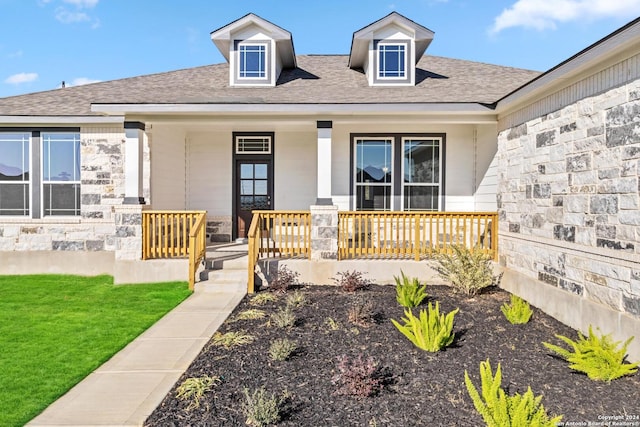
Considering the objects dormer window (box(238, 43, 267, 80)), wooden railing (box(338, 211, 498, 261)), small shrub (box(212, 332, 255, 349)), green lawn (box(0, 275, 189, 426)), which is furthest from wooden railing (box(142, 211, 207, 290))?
dormer window (box(238, 43, 267, 80))

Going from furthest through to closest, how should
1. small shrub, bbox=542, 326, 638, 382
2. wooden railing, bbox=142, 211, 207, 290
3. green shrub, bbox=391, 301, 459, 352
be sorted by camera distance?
1. wooden railing, bbox=142, 211, 207, 290
2. green shrub, bbox=391, 301, 459, 352
3. small shrub, bbox=542, 326, 638, 382

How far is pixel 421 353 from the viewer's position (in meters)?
4.32

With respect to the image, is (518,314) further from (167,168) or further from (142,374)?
(167,168)

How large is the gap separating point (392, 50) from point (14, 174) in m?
9.17

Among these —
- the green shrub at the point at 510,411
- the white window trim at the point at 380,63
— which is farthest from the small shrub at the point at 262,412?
the white window trim at the point at 380,63

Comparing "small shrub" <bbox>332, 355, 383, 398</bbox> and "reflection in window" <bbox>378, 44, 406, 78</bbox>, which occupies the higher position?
"reflection in window" <bbox>378, 44, 406, 78</bbox>

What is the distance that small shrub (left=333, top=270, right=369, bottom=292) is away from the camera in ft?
23.0

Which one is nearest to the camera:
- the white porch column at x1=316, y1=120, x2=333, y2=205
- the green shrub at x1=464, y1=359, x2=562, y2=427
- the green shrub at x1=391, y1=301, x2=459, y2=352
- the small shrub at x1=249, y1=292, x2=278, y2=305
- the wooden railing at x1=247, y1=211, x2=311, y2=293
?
the green shrub at x1=464, y1=359, x2=562, y2=427

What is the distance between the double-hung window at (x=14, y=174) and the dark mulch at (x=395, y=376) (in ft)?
22.3

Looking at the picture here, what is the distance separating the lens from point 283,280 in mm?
7055

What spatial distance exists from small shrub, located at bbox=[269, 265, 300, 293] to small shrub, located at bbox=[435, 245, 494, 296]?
267cm

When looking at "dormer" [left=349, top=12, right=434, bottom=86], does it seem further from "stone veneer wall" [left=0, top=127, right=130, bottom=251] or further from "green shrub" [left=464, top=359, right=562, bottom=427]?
"green shrub" [left=464, top=359, right=562, bottom=427]

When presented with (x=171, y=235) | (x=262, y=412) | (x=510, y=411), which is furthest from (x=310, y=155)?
(x=510, y=411)

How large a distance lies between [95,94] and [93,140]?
177 centimetres
